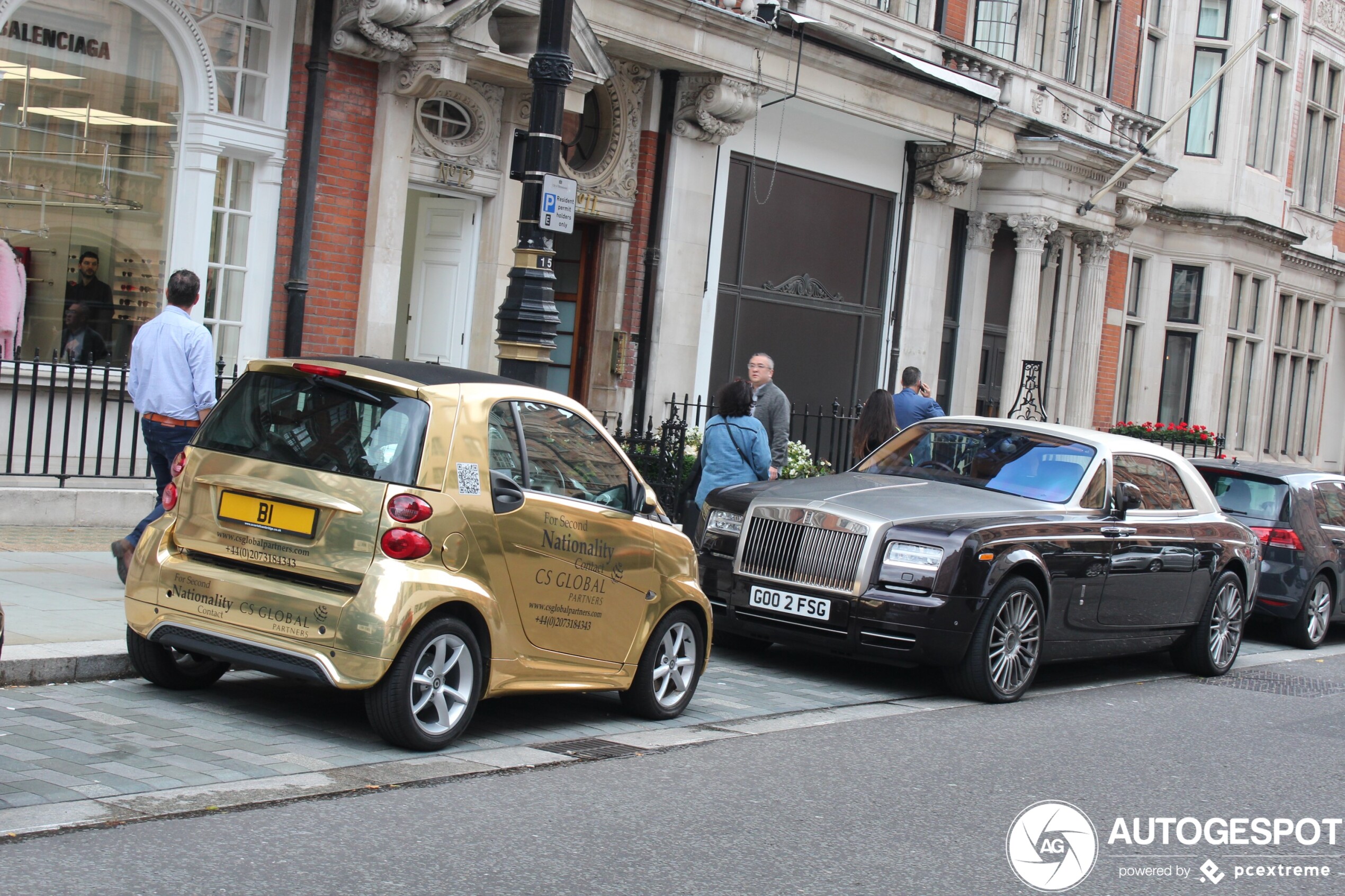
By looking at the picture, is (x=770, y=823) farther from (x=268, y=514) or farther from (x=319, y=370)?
(x=319, y=370)

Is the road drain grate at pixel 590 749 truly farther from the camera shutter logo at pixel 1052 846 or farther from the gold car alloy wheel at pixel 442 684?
the camera shutter logo at pixel 1052 846

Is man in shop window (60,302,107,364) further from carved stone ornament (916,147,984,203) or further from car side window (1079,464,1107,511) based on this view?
carved stone ornament (916,147,984,203)

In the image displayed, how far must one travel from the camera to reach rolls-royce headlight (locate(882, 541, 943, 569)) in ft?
27.7

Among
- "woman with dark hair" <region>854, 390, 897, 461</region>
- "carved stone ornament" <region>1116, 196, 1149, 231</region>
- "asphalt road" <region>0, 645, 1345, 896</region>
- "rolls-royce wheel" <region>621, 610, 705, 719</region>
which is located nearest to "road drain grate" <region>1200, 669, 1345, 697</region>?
"asphalt road" <region>0, 645, 1345, 896</region>

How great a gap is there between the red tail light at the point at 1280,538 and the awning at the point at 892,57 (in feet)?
22.9

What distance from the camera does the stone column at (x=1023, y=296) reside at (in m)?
21.3

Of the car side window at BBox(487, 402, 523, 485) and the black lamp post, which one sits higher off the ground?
the black lamp post

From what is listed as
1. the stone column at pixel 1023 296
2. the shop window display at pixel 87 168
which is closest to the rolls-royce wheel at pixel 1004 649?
the shop window display at pixel 87 168

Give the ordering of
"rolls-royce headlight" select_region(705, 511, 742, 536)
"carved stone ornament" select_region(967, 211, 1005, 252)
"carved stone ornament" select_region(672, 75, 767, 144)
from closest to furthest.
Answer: "rolls-royce headlight" select_region(705, 511, 742, 536)
"carved stone ornament" select_region(672, 75, 767, 144)
"carved stone ornament" select_region(967, 211, 1005, 252)

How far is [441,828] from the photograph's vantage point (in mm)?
5199

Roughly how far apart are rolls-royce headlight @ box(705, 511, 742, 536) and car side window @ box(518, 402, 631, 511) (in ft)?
7.05

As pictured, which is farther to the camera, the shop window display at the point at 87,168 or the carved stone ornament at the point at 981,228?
the carved stone ornament at the point at 981,228

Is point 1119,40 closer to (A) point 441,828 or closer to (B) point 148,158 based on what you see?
(B) point 148,158

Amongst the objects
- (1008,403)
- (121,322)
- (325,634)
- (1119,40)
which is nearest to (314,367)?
(325,634)
